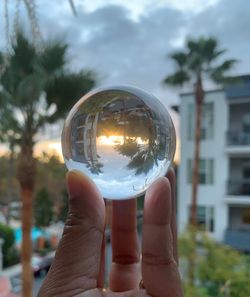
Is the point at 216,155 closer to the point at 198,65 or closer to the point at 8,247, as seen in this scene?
the point at 198,65

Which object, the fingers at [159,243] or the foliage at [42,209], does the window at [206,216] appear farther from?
the fingers at [159,243]

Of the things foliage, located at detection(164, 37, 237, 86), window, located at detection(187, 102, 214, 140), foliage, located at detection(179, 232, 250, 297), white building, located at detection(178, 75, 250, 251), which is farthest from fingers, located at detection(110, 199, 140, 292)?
window, located at detection(187, 102, 214, 140)

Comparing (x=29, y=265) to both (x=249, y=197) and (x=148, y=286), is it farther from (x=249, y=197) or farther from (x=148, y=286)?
(x=249, y=197)

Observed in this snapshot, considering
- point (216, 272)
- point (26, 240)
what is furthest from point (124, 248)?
point (26, 240)

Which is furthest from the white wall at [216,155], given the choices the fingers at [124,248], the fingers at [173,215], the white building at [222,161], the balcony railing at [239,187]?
the fingers at [173,215]

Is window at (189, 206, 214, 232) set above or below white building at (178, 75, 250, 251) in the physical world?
below

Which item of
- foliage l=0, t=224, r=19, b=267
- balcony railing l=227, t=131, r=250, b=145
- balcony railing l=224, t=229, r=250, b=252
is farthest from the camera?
balcony railing l=227, t=131, r=250, b=145

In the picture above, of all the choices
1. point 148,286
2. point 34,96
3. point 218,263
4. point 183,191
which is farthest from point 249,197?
point 148,286

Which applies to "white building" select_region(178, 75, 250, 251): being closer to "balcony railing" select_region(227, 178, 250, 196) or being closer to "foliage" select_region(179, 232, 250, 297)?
"balcony railing" select_region(227, 178, 250, 196)
